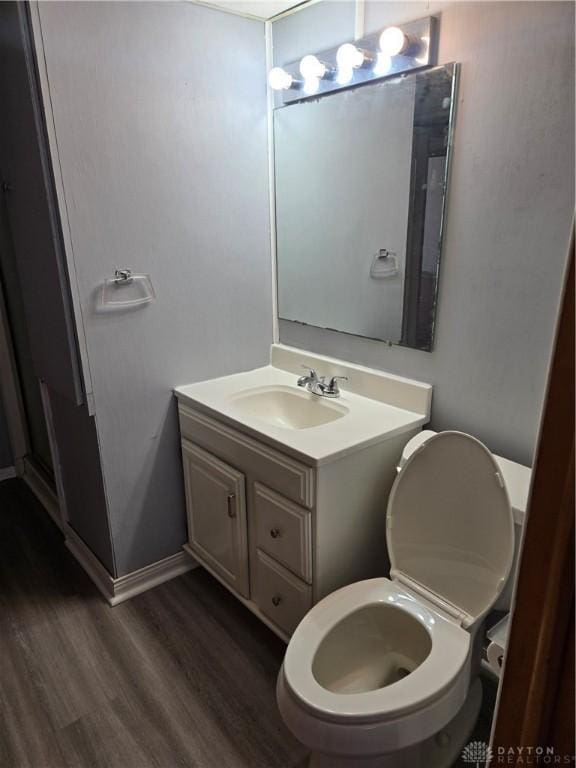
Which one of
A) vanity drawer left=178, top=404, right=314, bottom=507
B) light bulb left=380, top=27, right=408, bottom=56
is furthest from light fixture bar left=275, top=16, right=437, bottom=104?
vanity drawer left=178, top=404, right=314, bottom=507

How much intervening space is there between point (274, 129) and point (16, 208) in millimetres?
983

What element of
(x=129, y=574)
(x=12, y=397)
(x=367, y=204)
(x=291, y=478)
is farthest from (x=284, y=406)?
(x=12, y=397)

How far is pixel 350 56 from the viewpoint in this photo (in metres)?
1.55

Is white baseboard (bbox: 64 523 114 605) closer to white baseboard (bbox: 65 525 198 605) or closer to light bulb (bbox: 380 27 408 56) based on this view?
white baseboard (bbox: 65 525 198 605)

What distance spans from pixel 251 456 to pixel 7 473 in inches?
78.1

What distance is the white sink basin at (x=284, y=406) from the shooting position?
6.07 ft

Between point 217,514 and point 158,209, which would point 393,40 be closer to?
point 158,209

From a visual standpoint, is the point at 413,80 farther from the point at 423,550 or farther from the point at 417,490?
the point at 423,550

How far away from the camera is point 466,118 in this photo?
1.39m

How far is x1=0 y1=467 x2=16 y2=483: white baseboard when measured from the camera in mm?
2887

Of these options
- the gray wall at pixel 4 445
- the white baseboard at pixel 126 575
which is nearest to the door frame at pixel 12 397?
the gray wall at pixel 4 445

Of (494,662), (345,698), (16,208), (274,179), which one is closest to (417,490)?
(494,662)

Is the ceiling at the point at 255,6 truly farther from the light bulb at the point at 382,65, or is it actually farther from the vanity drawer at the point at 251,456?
the vanity drawer at the point at 251,456

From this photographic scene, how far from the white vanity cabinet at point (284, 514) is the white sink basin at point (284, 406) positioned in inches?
8.1
